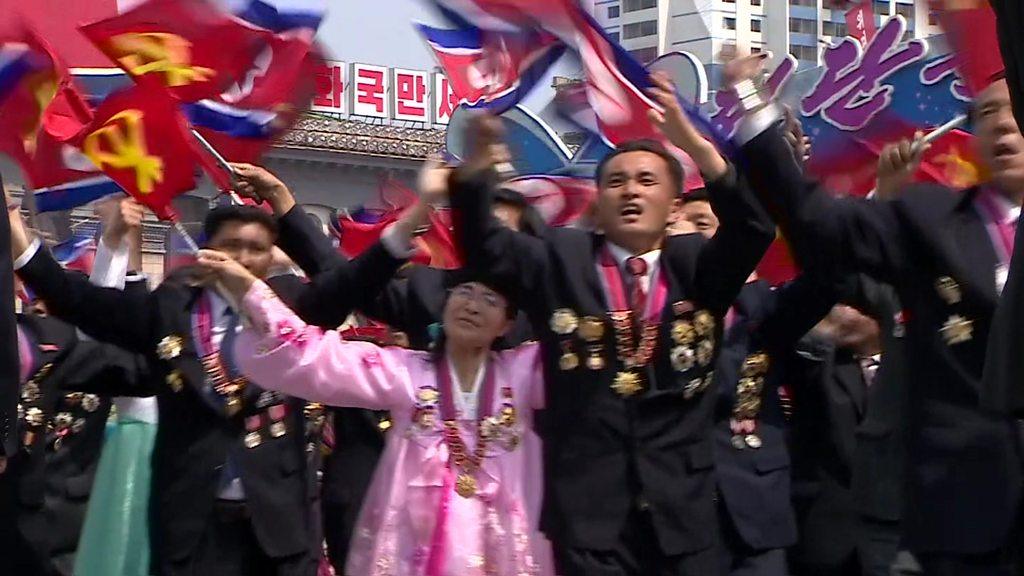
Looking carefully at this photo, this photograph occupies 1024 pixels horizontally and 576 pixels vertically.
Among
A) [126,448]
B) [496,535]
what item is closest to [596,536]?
[496,535]

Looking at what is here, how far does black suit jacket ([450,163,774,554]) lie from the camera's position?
4852 millimetres

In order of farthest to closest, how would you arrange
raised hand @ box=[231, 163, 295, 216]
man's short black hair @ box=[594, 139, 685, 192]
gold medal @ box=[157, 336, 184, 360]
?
1. raised hand @ box=[231, 163, 295, 216]
2. gold medal @ box=[157, 336, 184, 360]
3. man's short black hair @ box=[594, 139, 685, 192]

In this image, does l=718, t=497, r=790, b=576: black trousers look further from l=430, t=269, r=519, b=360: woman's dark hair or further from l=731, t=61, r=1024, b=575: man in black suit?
l=731, t=61, r=1024, b=575: man in black suit

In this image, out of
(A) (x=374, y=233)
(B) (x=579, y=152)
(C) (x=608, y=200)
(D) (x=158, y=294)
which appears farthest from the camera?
(A) (x=374, y=233)

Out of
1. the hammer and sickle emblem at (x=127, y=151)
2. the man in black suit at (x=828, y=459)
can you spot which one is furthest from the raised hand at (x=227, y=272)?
the man in black suit at (x=828, y=459)

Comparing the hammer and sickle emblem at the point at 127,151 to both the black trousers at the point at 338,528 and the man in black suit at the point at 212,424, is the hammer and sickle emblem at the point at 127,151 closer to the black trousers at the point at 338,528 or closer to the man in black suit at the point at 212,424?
the man in black suit at the point at 212,424

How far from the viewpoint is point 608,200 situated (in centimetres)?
511

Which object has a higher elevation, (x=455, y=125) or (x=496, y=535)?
(x=455, y=125)

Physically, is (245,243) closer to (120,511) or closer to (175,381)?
(175,381)

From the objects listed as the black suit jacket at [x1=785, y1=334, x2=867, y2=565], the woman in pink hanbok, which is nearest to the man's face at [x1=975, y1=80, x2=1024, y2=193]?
the woman in pink hanbok

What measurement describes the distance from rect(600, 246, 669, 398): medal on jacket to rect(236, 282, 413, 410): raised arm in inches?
28.5

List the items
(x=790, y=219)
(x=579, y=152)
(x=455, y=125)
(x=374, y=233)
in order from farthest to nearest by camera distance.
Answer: (x=374, y=233)
(x=579, y=152)
(x=455, y=125)
(x=790, y=219)

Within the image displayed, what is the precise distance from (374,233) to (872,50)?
2.43 meters

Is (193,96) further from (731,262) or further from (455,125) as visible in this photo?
(731,262)
